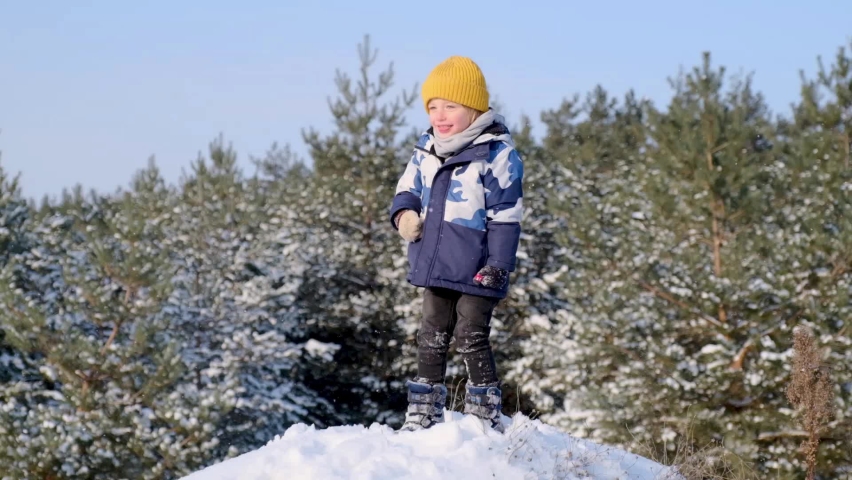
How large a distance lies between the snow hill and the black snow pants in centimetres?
26

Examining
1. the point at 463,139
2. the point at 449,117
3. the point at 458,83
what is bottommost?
the point at 463,139

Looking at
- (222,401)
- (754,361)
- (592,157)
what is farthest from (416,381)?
(592,157)

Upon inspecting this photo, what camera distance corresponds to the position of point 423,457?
12.5 ft

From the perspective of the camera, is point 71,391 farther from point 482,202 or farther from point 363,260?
point 482,202

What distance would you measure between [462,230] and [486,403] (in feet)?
2.94

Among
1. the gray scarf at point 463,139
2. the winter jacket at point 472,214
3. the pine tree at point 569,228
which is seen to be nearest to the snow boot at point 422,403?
the winter jacket at point 472,214

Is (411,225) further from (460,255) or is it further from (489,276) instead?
(489,276)

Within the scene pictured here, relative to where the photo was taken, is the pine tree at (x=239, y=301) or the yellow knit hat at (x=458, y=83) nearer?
the yellow knit hat at (x=458, y=83)

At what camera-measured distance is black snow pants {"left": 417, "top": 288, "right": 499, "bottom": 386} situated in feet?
13.6

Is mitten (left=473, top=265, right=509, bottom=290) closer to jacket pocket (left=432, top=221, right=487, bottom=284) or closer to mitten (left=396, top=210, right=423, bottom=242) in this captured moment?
jacket pocket (left=432, top=221, right=487, bottom=284)

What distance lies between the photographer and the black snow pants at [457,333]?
4.15 m

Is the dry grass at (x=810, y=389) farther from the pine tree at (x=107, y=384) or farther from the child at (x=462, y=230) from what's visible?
the pine tree at (x=107, y=384)

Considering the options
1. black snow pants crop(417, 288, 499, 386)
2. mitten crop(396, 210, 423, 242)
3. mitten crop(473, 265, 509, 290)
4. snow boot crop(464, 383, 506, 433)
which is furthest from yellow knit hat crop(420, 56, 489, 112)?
snow boot crop(464, 383, 506, 433)

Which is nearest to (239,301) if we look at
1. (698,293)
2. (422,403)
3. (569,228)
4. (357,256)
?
(357,256)
